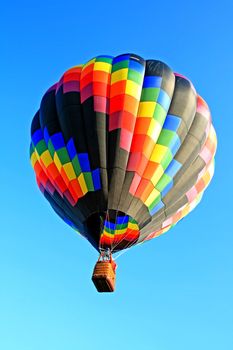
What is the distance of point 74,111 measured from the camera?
1288cm

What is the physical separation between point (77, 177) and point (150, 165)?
153 centimetres

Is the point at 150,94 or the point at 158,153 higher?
the point at 150,94

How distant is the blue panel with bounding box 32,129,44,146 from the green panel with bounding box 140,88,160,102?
2.57 meters

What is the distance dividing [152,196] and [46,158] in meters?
2.67

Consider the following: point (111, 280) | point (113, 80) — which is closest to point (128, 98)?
point (113, 80)

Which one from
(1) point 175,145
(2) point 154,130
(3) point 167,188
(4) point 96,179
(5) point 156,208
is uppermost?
(2) point 154,130

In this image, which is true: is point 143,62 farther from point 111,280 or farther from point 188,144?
point 111,280

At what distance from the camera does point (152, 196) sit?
12391 millimetres

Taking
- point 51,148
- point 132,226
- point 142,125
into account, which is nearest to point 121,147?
point 142,125

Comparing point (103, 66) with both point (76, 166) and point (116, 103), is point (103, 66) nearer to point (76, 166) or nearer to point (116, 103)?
point (116, 103)

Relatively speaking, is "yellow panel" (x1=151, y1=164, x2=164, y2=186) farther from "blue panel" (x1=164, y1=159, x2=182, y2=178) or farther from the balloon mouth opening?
the balloon mouth opening

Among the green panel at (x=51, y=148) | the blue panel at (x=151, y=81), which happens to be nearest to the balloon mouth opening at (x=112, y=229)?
the green panel at (x=51, y=148)

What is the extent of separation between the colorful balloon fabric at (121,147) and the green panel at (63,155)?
2 centimetres

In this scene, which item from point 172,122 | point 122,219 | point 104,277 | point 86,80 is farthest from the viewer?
point 86,80
